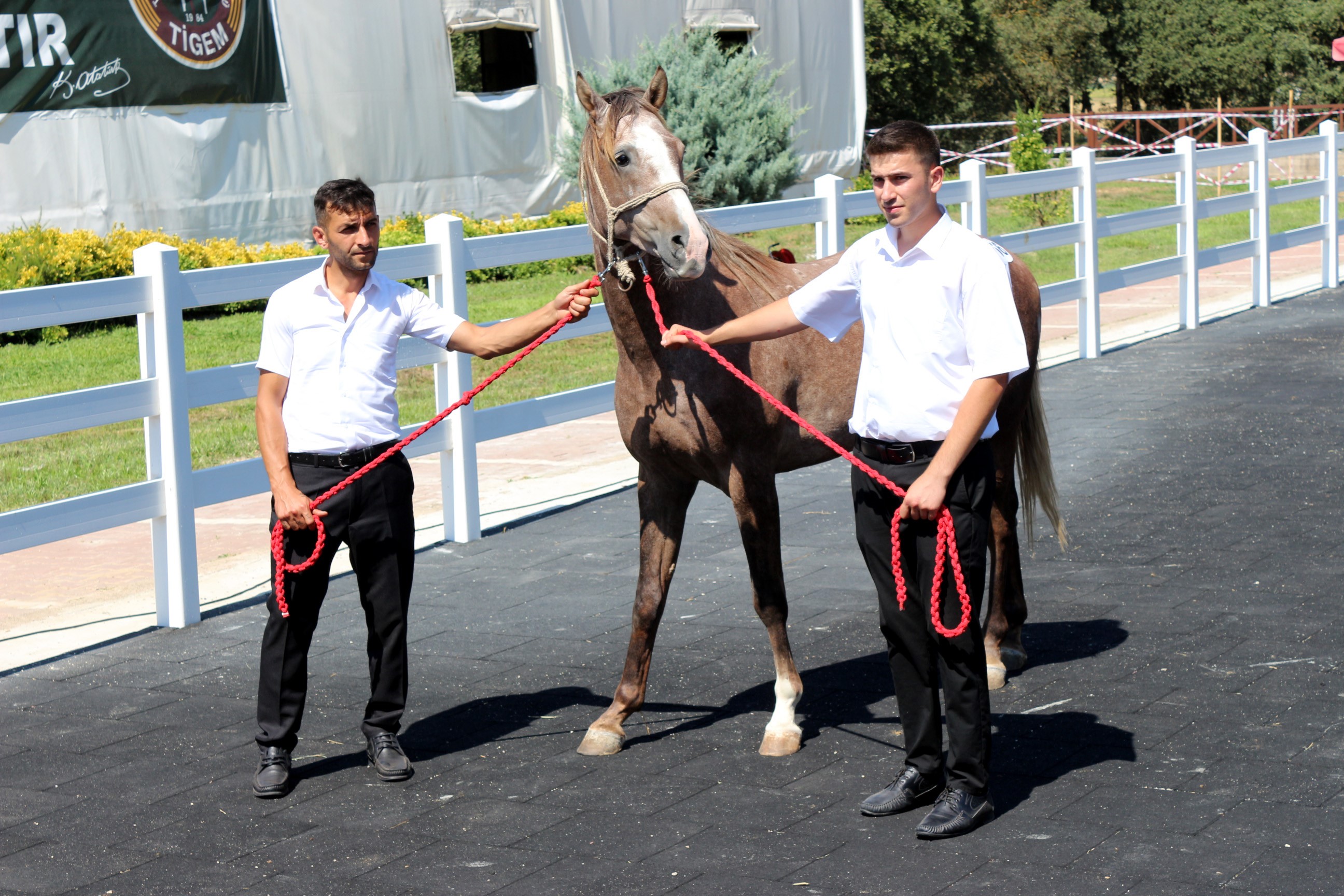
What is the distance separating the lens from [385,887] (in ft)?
13.0

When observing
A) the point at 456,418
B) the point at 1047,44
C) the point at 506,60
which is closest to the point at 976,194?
the point at 456,418

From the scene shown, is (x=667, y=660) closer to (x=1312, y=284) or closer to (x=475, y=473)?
(x=475, y=473)

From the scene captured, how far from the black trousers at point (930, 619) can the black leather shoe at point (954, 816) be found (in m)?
0.03

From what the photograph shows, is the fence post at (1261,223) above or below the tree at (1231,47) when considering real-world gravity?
below

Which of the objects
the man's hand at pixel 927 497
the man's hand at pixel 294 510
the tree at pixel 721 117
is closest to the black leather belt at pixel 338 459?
the man's hand at pixel 294 510

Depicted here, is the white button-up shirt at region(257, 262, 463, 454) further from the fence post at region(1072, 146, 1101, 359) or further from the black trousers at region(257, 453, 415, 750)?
the fence post at region(1072, 146, 1101, 359)

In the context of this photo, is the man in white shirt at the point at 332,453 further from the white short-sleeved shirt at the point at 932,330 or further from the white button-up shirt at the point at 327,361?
the white short-sleeved shirt at the point at 932,330

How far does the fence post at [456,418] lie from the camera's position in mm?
8062

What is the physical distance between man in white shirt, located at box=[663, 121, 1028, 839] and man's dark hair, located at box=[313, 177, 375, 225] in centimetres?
142

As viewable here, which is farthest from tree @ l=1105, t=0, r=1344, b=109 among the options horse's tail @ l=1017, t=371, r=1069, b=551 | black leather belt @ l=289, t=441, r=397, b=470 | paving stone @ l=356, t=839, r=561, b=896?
paving stone @ l=356, t=839, r=561, b=896

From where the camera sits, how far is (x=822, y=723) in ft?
17.0

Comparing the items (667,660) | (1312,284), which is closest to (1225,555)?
(667,660)

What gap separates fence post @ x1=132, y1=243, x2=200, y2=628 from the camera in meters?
6.65

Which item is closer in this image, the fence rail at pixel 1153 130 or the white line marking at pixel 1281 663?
the white line marking at pixel 1281 663
